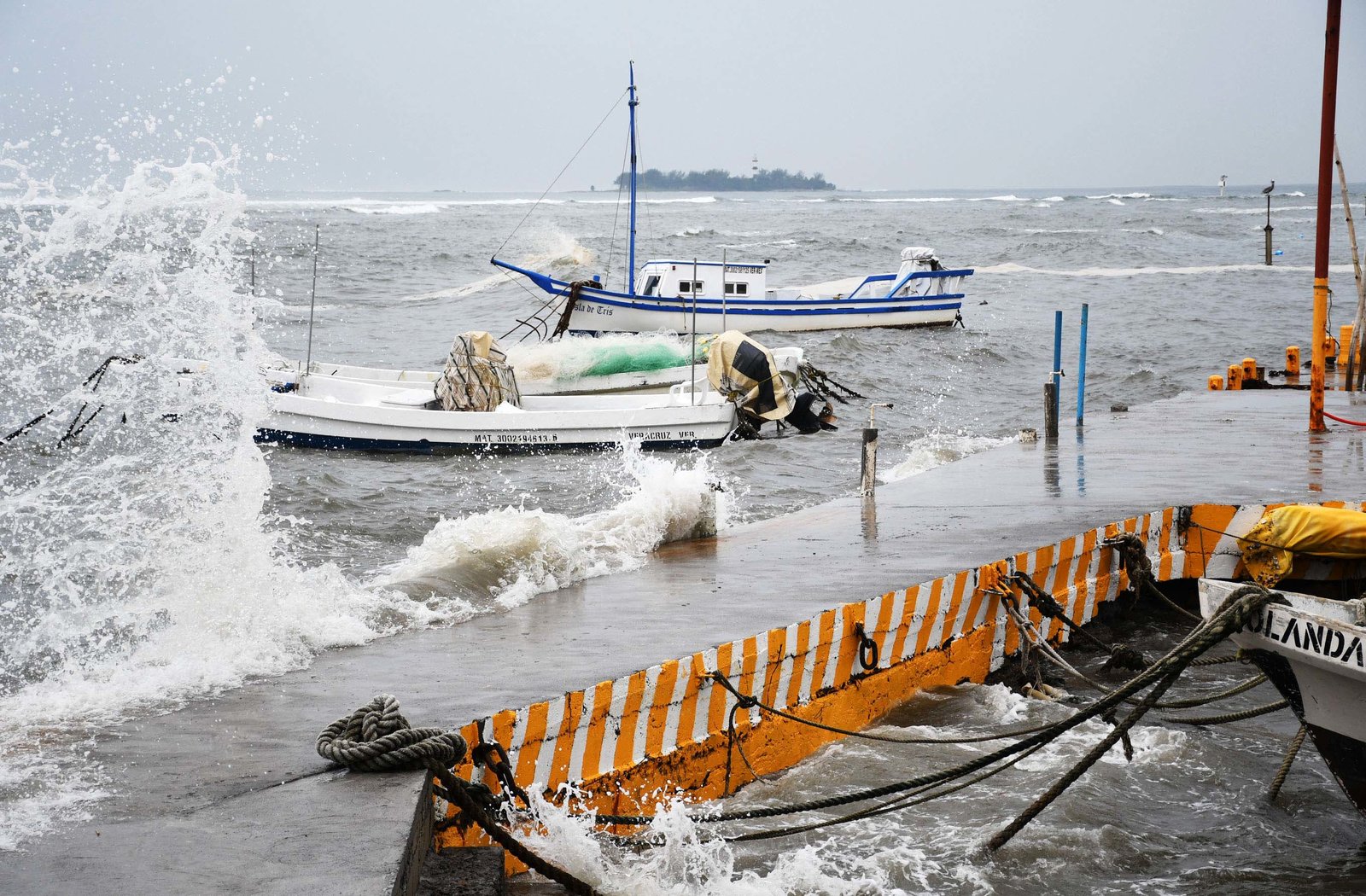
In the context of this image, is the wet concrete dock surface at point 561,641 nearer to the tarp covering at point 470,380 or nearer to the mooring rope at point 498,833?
the mooring rope at point 498,833

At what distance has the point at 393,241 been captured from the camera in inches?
3206

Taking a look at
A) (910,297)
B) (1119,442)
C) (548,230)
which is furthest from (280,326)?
(548,230)

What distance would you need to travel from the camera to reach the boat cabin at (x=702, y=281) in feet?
116

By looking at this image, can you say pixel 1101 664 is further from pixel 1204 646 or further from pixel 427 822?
pixel 427 822

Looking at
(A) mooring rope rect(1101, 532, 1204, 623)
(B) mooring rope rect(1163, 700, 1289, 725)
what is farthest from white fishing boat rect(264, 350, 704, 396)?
(B) mooring rope rect(1163, 700, 1289, 725)

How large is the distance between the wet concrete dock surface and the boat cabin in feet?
70.0

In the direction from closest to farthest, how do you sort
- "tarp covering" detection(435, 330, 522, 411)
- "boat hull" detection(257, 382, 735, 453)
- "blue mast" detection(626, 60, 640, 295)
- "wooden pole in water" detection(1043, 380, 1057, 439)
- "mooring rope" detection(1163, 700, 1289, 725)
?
"mooring rope" detection(1163, 700, 1289, 725)
"wooden pole in water" detection(1043, 380, 1057, 439)
"boat hull" detection(257, 382, 735, 453)
"tarp covering" detection(435, 330, 522, 411)
"blue mast" detection(626, 60, 640, 295)

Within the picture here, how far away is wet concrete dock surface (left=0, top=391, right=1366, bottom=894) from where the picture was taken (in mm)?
4125

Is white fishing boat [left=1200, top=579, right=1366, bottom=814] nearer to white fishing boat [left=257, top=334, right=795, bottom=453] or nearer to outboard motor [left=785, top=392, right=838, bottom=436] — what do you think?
white fishing boat [left=257, top=334, right=795, bottom=453]

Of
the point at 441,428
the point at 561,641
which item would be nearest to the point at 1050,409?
the point at 561,641

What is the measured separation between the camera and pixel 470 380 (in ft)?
67.2

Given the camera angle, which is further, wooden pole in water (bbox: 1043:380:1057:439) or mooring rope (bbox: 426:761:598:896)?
wooden pole in water (bbox: 1043:380:1057:439)

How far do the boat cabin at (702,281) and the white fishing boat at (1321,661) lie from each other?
2977cm

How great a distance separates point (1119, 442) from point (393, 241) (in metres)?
73.3
